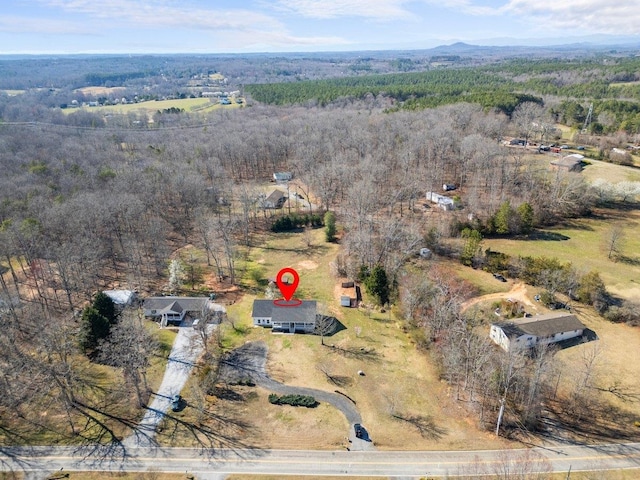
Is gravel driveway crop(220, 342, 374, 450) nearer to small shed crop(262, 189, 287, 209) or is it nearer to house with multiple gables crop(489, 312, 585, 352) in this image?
house with multiple gables crop(489, 312, 585, 352)

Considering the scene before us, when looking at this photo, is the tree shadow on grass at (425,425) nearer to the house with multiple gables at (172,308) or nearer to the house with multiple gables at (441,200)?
the house with multiple gables at (172,308)

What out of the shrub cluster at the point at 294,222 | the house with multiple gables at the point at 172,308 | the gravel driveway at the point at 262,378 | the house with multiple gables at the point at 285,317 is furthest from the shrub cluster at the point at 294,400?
the shrub cluster at the point at 294,222

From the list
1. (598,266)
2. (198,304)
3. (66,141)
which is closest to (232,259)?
(198,304)

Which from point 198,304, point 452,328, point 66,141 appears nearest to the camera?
point 452,328

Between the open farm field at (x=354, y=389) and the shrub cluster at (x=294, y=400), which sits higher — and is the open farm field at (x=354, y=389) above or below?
below

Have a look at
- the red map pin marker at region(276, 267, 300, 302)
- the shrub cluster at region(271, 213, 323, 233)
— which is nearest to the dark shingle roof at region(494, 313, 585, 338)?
the red map pin marker at region(276, 267, 300, 302)

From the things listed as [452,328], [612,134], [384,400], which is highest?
[612,134]

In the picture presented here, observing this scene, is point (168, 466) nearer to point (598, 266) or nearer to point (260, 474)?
point (260, 474)
